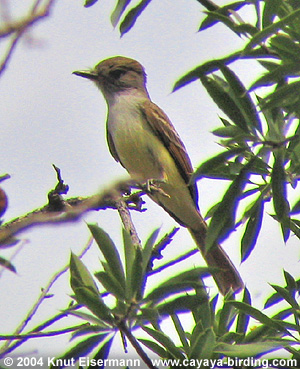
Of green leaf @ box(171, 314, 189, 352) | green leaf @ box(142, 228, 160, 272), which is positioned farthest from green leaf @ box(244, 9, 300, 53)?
green leaf @ box(171, 314, 189, 352)

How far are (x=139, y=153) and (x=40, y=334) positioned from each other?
153 inches

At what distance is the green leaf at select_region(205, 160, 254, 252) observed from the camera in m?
2.91

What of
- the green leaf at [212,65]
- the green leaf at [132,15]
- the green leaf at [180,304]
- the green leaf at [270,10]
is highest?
the green leaf at [132,15]

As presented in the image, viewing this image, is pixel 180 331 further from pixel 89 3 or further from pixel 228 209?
pixel 89 3

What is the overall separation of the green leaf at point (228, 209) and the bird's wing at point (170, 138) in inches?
136

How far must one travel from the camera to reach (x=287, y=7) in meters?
2.91

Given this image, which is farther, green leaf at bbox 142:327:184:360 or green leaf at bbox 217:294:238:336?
green leaf at bbox 217:294:238:336

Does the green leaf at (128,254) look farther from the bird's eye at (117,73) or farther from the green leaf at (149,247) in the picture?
the bird's eye at (117,73)

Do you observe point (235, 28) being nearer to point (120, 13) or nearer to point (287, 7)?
point (287, 7)

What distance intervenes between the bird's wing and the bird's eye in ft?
1.87

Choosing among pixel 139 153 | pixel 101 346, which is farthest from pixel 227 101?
pixel 139 153

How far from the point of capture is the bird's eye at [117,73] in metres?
6.99

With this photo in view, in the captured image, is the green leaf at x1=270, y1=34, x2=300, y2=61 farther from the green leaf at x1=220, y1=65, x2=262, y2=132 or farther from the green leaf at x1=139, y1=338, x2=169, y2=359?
the green leaf at x1=139, y1=338, x2=169, y2=359

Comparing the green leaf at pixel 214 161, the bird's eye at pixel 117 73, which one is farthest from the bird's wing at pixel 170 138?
the green leaf at pixel 214 161
